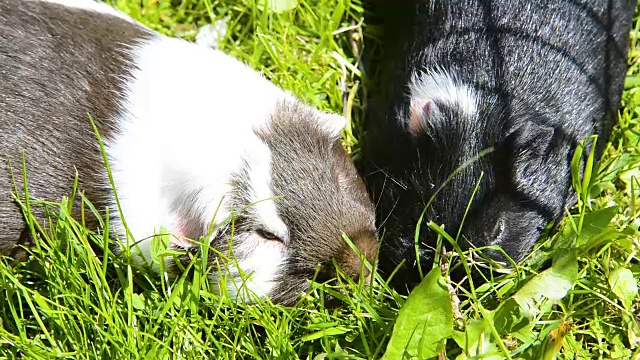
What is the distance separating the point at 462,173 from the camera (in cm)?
366

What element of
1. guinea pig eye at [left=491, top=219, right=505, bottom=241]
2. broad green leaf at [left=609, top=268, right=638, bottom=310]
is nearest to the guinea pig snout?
guinea pig eye at [left=491, top=219, right=505, bottom=241]

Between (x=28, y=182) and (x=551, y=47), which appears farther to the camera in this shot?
(x=551, y=47)

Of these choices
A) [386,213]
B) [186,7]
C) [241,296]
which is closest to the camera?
[241,296]

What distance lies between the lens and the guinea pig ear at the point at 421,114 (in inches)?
149

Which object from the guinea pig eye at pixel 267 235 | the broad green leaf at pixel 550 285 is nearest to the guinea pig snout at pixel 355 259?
the guinea pig eye at pixel 267 235

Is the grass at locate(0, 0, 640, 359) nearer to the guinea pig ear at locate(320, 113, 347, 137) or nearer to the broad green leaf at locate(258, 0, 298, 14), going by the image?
the guinea pig ear at locate(320, 113, 347, 137)

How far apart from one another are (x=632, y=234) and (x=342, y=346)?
1546 millimetres

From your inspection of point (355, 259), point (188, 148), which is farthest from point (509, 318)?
point (188, 148)

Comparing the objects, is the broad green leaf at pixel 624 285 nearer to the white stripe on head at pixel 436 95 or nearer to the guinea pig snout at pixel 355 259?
the white stripe on head at pixel 436 95

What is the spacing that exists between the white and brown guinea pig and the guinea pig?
0.90 ft

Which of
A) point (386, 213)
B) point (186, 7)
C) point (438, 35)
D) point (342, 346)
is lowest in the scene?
point (342, 346)

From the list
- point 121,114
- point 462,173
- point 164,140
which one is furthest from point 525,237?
point 121,114

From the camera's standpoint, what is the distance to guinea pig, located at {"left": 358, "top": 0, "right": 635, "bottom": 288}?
3697 mm

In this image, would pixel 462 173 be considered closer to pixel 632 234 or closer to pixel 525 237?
pixel 525 237
